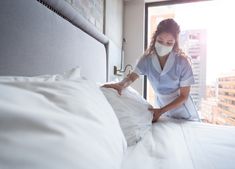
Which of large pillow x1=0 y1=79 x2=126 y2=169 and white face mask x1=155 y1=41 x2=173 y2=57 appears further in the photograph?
white face mask x1=155 y1=41 x2=173 y2=57

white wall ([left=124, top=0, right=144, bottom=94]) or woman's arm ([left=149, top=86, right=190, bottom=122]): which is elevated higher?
white wall ([left=124, top=0, right=144, bottom=94])

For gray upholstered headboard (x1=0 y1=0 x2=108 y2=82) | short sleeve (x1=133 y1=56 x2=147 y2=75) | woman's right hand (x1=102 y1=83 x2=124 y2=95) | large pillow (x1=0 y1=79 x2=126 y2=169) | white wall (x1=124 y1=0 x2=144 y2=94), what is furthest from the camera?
white wall (x1=124 y1=0 x2=144 y2=94)

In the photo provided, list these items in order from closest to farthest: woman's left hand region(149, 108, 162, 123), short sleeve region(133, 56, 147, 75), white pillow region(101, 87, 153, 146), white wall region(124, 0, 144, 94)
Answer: white pillow region(101, 87, 153, 146), woman's left hand region(149, 108, 162, 123), short sleeve region(133, 56, 147, 75), white wall region(124, 0, 144, 94)

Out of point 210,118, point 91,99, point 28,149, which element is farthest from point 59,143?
point 210,118

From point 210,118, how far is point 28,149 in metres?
2.47

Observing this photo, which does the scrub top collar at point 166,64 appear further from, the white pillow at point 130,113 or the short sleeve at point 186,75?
the white pillow at point 130,113

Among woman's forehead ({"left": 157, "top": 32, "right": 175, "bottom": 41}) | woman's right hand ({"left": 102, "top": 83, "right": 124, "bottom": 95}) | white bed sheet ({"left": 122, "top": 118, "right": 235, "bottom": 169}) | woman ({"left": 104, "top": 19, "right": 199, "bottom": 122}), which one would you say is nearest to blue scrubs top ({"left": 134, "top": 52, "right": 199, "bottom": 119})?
woman ({"left": 104, "top": 19, "right": 199, "bottom": 122})

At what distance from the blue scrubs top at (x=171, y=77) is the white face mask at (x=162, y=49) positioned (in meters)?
0.04

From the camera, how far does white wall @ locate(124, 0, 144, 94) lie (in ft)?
8.75

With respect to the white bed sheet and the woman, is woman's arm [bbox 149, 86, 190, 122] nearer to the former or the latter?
the woman

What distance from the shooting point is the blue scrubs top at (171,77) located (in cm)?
142

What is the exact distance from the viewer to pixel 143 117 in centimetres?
112

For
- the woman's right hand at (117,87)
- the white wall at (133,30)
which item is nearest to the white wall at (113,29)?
the white wall at (133,30)

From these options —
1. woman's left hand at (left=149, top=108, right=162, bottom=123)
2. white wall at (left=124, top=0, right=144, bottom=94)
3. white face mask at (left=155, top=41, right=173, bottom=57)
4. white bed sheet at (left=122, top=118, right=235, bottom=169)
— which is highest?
white wall at (left=124, top=0, right=144, bottom=94)
